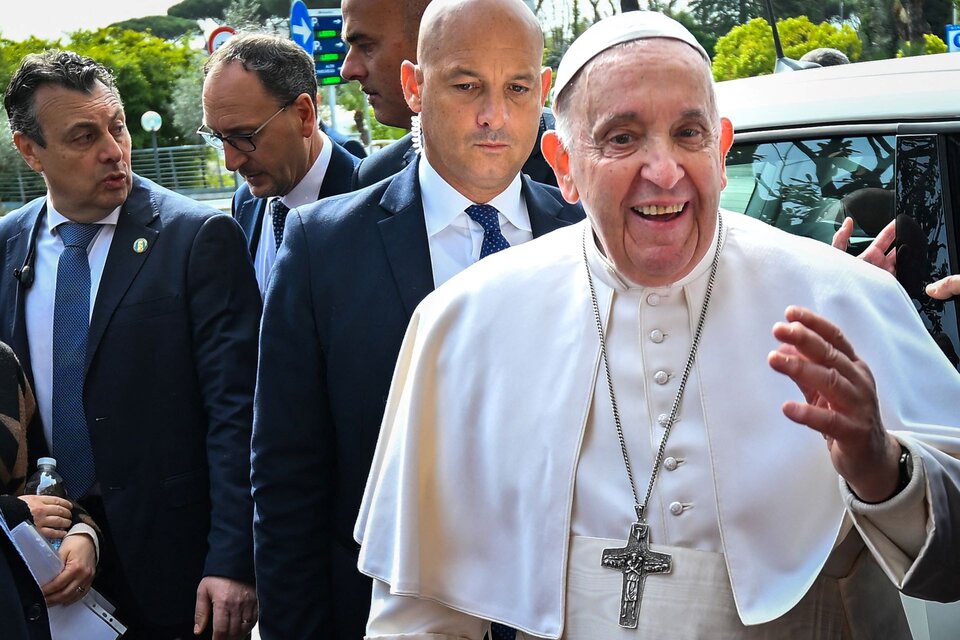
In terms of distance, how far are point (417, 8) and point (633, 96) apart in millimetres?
2228

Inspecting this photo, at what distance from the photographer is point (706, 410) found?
2.18 meters

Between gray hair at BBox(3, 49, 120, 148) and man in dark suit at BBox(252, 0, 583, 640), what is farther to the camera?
gray hair at BBox(3, 49, 120, 148)

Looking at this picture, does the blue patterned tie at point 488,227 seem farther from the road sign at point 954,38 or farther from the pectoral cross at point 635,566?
the road sign at point 954,38

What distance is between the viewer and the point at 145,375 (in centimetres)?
351

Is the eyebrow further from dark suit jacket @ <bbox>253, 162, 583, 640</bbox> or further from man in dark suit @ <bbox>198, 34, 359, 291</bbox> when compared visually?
man in dark suit @ <bbox>198, 34, 359, 291</bbox>

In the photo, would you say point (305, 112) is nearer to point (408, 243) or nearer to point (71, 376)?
point (71, 376)

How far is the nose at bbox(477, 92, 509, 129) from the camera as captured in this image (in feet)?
9.61

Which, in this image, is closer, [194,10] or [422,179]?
[422,179]

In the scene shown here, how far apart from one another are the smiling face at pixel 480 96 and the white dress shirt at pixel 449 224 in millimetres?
26

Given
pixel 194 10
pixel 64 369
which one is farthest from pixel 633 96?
pixel 194 10

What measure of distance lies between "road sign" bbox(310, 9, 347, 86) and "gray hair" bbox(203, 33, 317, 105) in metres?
9.74

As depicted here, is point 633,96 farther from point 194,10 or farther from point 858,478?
point 194,10

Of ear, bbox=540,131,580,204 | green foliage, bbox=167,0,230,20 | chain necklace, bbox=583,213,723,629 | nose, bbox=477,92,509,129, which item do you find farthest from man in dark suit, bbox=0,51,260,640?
green foliage, bbox=167,0,230,20

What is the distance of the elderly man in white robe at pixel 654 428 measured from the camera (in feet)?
6.69
